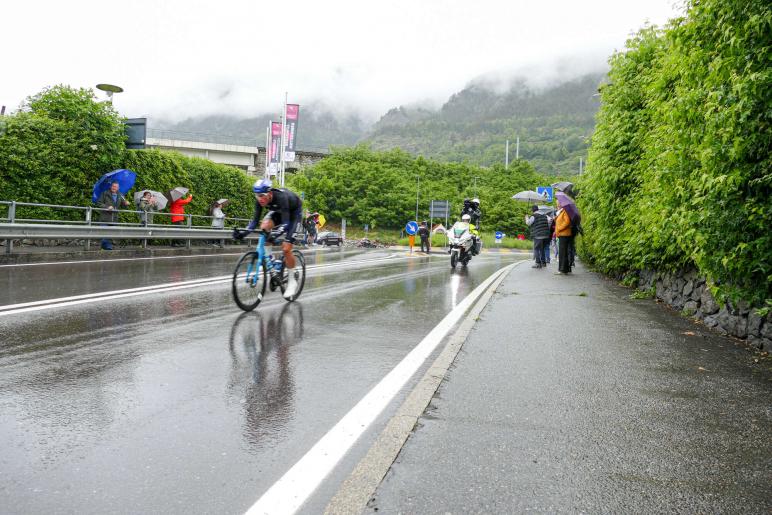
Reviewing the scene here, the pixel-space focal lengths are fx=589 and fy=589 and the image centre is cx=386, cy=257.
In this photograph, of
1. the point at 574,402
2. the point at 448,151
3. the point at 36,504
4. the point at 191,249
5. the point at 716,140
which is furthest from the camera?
the point at 448,151

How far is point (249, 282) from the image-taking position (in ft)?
24.5

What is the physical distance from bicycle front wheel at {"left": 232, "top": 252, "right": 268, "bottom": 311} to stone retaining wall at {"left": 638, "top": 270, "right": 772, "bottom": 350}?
18.1ft

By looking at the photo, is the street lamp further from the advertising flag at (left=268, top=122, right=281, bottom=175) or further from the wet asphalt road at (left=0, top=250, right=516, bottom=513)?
the advertising flag at (left=268, top=122, right=281, bottom=175)

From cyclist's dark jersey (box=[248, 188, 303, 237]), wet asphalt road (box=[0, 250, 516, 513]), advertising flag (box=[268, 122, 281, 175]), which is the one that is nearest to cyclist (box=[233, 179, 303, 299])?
cyclist's dark jersey (box=[248, 188, 303, 237])

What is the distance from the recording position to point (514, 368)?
16.1 ft

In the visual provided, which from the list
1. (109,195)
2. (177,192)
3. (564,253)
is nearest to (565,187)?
(564,253)

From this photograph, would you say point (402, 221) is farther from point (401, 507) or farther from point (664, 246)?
point (401, 507)

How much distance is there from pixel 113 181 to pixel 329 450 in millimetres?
16725

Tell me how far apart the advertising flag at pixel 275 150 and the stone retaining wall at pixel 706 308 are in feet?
118

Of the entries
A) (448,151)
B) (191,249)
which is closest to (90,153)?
(191,249)

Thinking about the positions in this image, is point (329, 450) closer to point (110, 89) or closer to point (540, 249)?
point (540, 249)

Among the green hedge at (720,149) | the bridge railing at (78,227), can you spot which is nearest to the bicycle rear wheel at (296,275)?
the green hedge at (720,149)

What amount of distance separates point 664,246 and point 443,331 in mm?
4265

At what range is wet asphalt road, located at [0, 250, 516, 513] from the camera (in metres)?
2.57
